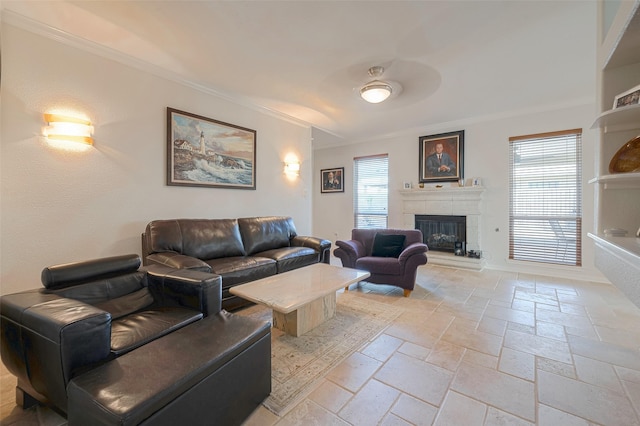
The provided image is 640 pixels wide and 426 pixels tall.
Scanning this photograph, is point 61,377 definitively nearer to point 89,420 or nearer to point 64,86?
point 89,420

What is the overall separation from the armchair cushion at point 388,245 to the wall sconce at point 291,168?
2029 millimetres

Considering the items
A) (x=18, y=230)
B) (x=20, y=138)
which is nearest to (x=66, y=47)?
(x=20, y=138)

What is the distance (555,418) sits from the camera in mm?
1462

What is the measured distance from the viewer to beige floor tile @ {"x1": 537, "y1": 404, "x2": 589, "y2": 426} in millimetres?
1428

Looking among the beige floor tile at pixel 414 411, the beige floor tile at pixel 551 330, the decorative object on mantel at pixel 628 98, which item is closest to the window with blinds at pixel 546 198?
the beige floor tile at pixel 551 330

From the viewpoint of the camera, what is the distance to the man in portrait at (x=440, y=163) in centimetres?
519

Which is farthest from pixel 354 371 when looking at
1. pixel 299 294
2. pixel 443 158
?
pixel 443 158

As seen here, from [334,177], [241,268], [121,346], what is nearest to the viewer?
[121,346]

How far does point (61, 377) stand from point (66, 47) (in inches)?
118

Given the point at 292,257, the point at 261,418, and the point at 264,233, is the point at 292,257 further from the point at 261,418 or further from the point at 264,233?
the point at 261,418

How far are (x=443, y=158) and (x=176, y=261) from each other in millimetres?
4964

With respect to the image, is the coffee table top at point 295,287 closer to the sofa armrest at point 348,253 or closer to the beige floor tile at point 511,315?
the sofa armrest at point 348,253

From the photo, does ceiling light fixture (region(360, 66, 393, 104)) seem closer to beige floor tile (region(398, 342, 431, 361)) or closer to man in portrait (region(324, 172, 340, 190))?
beige floor tile (region(398, 342, 431, 361))

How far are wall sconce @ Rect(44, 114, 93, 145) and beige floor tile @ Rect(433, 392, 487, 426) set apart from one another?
366 cm
